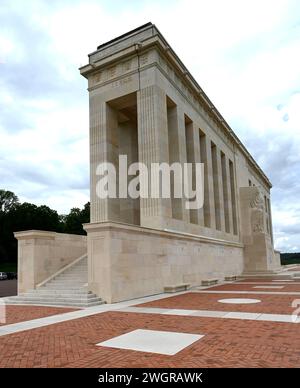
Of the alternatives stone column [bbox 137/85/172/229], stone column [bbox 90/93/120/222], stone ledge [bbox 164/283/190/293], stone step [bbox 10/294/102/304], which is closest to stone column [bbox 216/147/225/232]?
stone column [bbox 90/93/120/222]

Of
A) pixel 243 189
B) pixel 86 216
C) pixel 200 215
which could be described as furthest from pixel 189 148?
pixel 86 216

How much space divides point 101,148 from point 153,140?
479cm

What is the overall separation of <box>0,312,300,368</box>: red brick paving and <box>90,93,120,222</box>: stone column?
50.8 ft

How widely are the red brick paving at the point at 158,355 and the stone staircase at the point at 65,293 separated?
3887 mm

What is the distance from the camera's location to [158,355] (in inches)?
229

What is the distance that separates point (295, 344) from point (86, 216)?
7700 cm

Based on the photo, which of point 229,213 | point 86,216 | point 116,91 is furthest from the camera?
point 86,216

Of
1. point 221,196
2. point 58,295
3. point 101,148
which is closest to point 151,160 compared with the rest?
point 101,148

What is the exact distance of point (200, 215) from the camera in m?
27.7

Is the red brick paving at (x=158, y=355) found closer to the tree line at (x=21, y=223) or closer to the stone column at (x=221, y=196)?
the stone column at (x=221, y=196)

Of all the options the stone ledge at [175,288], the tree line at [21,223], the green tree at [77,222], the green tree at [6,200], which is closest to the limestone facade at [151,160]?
the stone ledge at [175,288]

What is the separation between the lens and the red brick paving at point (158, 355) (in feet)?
17.9

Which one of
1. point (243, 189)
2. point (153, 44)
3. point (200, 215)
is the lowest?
point (200, 215)
